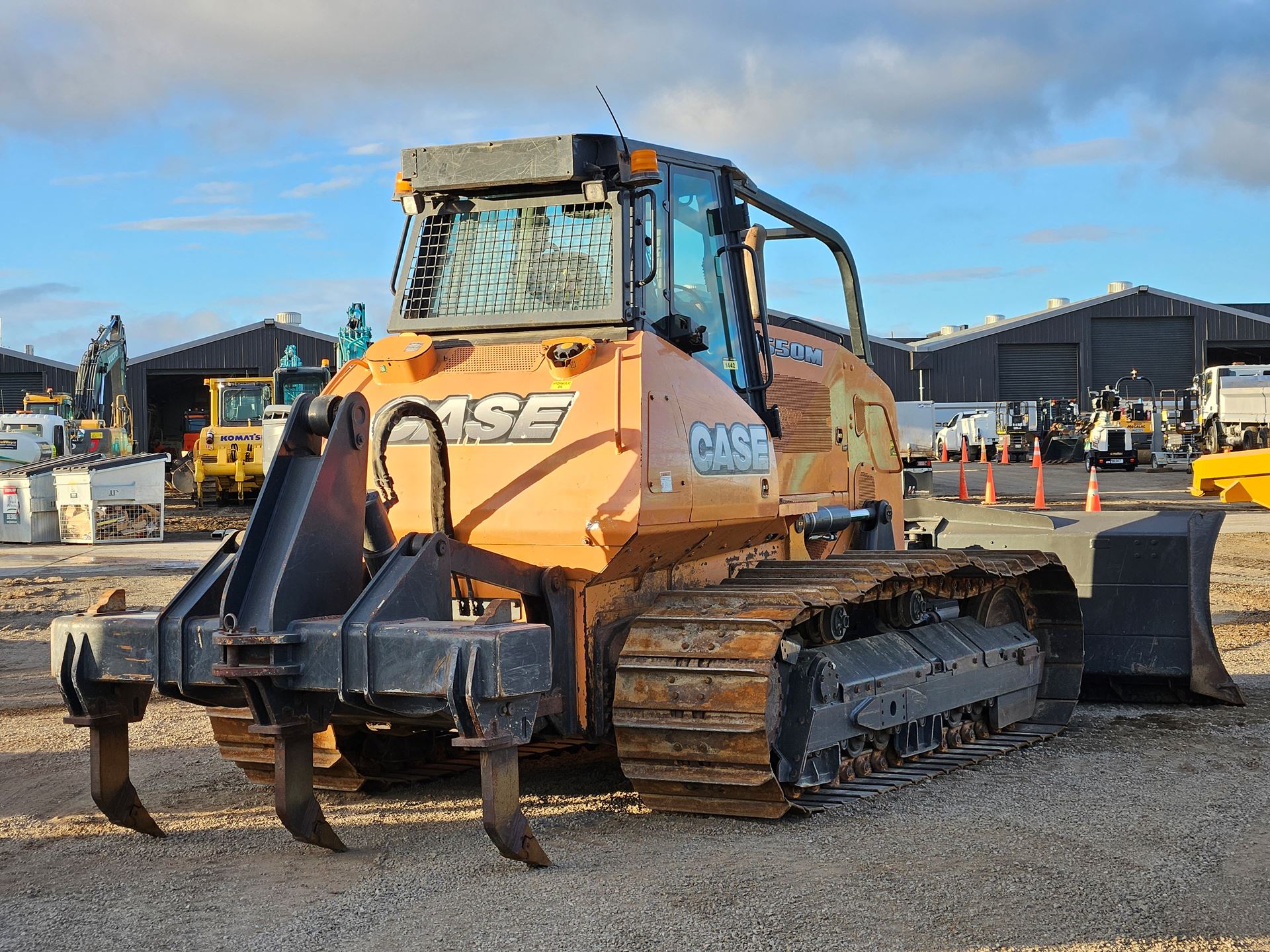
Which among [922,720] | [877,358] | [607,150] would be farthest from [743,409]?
[877,358]

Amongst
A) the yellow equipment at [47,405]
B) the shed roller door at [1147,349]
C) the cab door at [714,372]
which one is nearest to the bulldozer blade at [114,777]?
the cab door at [714,372]

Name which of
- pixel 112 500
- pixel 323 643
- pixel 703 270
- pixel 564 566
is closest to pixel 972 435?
pixel 112 500

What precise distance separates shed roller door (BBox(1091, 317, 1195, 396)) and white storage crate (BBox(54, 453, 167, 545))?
43.5 metres

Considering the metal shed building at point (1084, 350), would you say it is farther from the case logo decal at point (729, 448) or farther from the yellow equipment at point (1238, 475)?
the case logo decal at point (729, 448)

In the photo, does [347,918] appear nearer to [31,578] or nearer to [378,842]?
[378,842]

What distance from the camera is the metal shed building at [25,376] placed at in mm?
54219

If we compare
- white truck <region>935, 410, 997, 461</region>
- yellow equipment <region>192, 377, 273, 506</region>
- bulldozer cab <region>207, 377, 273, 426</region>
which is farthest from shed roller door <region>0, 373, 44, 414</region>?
white truck <region>935, 410, 997, 461</region>

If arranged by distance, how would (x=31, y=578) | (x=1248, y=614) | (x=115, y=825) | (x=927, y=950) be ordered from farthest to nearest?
1. (x=31, y=578)
2. (x=1248, y=614)
3. (x=115, y=825)
4. (x=927, y=950)

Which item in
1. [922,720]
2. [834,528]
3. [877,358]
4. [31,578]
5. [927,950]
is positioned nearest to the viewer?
[927,950]

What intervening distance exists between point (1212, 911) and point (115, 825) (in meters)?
4.38

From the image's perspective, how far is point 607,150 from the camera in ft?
20.6

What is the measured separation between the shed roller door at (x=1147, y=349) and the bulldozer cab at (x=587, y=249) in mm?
52936

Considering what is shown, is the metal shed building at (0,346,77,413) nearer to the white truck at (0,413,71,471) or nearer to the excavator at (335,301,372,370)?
the white truck at (0,413,71,471)

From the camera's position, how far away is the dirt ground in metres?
4.53
